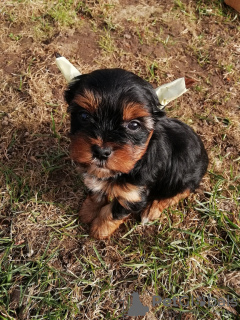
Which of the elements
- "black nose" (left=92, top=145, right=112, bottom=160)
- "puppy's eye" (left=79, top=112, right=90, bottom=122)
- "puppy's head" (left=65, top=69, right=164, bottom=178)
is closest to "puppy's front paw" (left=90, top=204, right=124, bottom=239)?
"puppy's head" (left=65, top=69, right=164, bottom=178)

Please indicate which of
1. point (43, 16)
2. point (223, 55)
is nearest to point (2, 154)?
point (43, 16)

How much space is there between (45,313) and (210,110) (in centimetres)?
357

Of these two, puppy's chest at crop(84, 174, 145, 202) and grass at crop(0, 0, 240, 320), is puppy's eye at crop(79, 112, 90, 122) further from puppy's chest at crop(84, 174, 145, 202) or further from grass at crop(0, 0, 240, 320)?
grass at crop(0, 0, 240, 320)

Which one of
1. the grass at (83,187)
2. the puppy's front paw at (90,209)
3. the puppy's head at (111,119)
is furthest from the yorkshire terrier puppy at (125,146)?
the grass at (83,187)

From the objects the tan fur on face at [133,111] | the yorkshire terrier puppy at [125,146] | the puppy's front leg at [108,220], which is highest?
the tan fur on face at [133,111]

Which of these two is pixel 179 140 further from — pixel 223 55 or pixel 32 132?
pixel 223 55

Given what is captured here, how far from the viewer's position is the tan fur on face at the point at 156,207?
355 cm

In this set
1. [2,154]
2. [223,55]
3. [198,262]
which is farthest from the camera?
[223,55]

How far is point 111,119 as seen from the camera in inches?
93.1

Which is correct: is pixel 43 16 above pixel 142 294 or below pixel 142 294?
above

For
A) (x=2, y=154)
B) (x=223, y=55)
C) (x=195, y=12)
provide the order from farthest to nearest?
(x=195, y=12) → (x=223, y=55) → (x=2, y=154)

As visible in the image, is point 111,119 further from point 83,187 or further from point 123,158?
point 83,187

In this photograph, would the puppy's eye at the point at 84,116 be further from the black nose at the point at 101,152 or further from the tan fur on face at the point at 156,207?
the tan fur on face at the point at 156,207

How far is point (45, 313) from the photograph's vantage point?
301 cm
